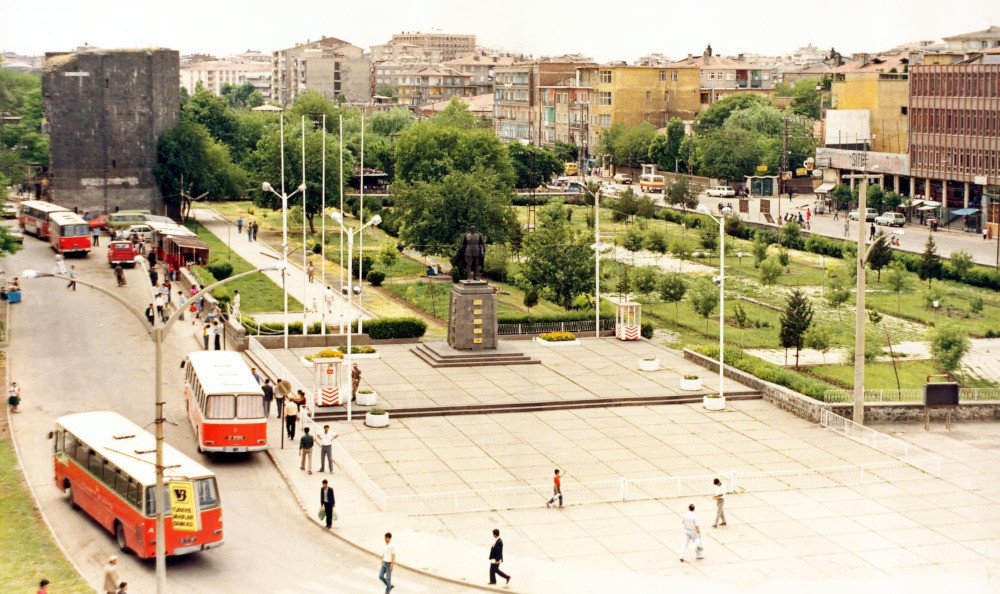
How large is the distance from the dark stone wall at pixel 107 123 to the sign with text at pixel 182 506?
6903cm

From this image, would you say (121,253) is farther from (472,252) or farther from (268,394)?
(268,394)

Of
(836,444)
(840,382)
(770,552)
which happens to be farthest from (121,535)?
(840,382)

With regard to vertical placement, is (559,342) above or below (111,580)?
above

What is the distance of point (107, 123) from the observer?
96.9 m

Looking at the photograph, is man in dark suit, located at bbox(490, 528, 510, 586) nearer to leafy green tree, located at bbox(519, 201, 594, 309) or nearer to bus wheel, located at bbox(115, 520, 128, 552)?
bus wheel, located at bbox(115, 520, 128, 552)

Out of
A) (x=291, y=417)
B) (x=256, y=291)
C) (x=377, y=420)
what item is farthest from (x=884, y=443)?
(x=256, y=291)

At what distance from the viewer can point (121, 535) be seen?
3291 cm

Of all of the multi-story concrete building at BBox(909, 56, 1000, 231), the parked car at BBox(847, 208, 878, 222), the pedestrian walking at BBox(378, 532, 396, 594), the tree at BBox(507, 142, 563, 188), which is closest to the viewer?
the pedestrian walking at BBox(378, 532, 396, 594)

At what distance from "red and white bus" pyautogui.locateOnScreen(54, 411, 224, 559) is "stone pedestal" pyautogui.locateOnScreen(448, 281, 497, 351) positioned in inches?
817

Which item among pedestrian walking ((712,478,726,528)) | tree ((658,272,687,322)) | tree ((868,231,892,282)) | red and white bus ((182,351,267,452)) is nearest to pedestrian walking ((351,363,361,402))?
red and white bus ((182,351,267,452))

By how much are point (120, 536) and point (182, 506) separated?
96.8 inches

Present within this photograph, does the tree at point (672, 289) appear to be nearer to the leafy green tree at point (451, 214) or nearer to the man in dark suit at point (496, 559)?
the leafy green tree at point (451, 214)

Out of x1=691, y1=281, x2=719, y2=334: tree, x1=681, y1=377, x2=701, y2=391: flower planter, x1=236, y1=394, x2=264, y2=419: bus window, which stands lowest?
x1=681, y1=377, x2=701, y2=391: flower planter

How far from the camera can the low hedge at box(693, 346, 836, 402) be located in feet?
162
